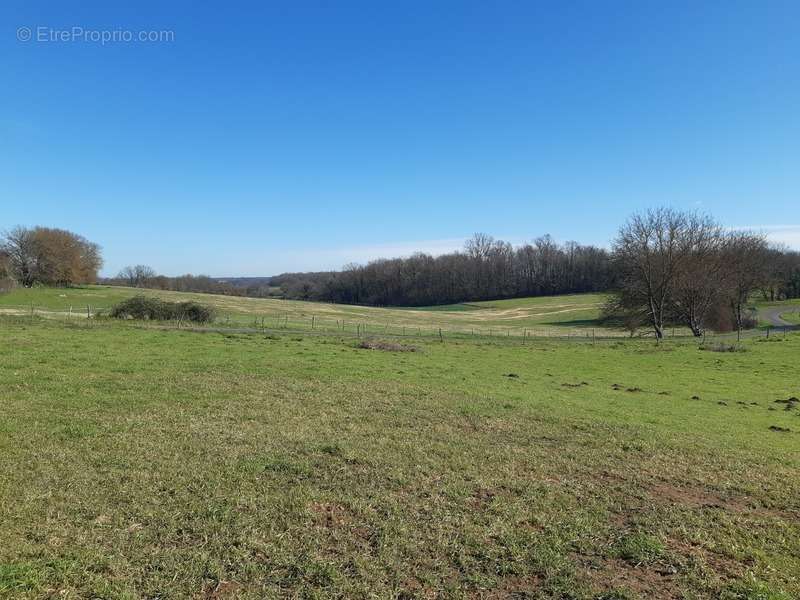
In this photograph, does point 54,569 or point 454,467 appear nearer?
point 54,569

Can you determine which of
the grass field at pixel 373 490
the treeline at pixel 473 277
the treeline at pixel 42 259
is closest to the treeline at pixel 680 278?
the grass field at pixel 373 490

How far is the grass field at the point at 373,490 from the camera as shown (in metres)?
5.03

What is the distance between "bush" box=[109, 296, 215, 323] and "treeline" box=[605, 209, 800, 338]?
43636mm

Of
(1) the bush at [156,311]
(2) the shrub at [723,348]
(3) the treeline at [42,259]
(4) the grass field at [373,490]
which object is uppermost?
(3) the treeline at [42,259]

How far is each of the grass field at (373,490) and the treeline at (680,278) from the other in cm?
3979

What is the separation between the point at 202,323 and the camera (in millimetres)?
38531

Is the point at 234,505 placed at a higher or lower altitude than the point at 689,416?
higher

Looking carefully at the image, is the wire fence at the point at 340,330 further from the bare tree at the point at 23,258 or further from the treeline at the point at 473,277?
the treeline at the point at 473,277

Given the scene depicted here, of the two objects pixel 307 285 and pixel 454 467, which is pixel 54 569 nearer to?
pixel 454 467

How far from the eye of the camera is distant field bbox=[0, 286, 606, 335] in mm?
58359

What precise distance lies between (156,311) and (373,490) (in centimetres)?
3547

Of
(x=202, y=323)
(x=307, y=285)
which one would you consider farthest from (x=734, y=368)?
(x=307, y=285)

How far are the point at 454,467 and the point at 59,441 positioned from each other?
683 cm

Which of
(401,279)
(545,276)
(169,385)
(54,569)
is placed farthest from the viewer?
(401,279)
